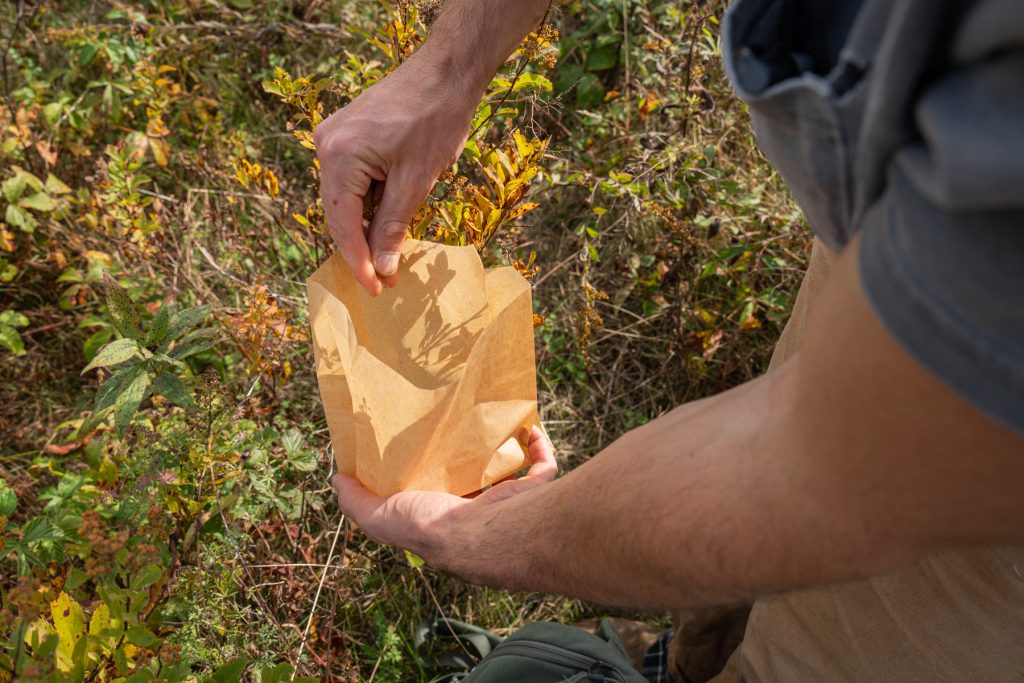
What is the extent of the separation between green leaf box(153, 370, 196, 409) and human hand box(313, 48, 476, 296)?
19.2 inches

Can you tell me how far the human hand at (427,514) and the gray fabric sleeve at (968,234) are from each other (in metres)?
0.64

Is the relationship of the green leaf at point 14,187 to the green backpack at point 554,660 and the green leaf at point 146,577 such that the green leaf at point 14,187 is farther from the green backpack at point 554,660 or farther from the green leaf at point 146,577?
the green backpack at point 554,660

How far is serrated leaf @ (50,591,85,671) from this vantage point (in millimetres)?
1147

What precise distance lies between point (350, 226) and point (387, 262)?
8 centimetres

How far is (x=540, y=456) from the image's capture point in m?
1.23

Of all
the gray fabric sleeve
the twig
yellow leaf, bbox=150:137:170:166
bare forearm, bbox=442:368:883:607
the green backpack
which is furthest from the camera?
yellow leaf, bbox=150:137:170:166

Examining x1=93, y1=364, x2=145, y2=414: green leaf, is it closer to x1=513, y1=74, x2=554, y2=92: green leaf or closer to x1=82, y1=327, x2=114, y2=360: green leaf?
x1=82, y1=327, x2=114, y2=360: green leaf

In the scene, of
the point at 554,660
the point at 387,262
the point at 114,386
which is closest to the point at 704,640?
the point at 554,660

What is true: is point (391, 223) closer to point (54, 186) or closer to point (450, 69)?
point (450, 69)

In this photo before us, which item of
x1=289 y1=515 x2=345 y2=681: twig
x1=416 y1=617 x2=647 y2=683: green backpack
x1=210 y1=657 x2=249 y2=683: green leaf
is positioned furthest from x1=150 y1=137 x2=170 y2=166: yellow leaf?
x1=416 y1=617 x2=647 y2=683: green backpack

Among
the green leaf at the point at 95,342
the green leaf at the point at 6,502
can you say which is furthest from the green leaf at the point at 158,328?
the green leaf at the point at 95,342

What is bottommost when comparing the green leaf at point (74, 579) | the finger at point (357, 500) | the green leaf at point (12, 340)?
the green leaf at point (12, 340)

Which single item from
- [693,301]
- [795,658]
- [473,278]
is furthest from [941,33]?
[693,301]

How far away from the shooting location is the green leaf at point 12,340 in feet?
6.82
